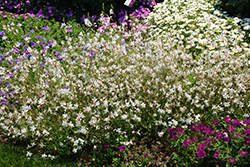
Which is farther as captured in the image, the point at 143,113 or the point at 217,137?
the point at 143,113

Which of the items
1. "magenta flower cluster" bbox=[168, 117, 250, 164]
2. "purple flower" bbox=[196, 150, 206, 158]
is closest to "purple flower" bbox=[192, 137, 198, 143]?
"magenta flower cluster" bbox=[168, 117, 250, 164]

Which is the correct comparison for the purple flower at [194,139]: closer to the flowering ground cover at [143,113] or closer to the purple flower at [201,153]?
the flowering ground cover at [143,113]

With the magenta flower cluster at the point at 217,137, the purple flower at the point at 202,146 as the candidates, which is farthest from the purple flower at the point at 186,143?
the purple flower at the point at 202,146

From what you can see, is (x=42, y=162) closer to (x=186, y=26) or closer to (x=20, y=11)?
(x=186, y=26)

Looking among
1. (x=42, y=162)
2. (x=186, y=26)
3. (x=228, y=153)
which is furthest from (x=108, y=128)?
(x=186, y=26)

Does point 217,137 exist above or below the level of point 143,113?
below

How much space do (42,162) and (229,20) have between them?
457 cm

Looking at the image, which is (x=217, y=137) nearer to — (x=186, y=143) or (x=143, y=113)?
(x=186, y=143)

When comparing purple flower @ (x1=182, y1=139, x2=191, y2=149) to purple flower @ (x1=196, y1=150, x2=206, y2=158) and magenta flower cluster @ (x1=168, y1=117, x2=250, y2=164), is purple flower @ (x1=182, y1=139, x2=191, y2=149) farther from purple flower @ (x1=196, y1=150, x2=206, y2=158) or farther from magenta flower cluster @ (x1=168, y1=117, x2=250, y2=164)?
purple flower @ (x1=196, y1=150, x2=206, y2=158)

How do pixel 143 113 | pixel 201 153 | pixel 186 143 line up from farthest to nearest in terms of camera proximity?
1. pixel 143 113
2. pixel 186 143
3. pixel 201 153

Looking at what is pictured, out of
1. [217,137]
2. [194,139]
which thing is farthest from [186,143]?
[217,137]

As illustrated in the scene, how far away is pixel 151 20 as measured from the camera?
586cm

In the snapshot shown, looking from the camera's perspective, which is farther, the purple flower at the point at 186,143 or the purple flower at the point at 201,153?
the purple flower at the point at 186,143

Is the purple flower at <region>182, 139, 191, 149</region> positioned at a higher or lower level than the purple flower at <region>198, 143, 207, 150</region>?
higher
